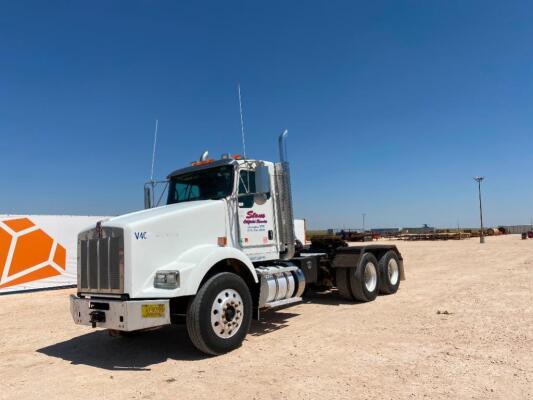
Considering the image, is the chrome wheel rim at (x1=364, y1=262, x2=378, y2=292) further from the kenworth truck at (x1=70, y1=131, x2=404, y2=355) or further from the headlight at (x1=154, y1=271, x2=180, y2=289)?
the headlight at (x1=154, y1=271, x2=180, y2=289)

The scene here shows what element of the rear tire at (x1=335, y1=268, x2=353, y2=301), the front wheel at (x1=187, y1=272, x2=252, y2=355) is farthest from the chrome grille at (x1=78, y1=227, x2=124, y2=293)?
the rear tire at (x1=335, y1=268, x2=353, y2=301)

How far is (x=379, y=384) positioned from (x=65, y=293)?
40.0 ft

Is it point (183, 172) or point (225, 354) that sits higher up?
point (183, 172)

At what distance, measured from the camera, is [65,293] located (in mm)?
14281

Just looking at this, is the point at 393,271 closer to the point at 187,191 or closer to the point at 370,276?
the point at 370,276

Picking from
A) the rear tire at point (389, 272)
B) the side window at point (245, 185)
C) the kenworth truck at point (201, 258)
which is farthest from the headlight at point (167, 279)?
the rear tire at point (389, 272)

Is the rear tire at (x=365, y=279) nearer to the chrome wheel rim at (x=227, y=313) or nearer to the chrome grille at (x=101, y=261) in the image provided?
the chrome wheel rim at (x=227, y=313)

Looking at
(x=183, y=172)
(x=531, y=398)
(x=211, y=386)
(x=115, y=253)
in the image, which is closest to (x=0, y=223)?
(x=183, y=172)

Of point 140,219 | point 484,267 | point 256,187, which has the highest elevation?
point 256,187

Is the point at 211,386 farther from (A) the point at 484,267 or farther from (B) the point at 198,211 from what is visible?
(A) the point at 484,267

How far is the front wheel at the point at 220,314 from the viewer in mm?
6020

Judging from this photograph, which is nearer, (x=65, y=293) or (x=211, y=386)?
(x=211, y=386)

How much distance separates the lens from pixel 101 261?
6262 mm

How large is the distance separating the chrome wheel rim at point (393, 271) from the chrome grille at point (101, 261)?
7761mm
